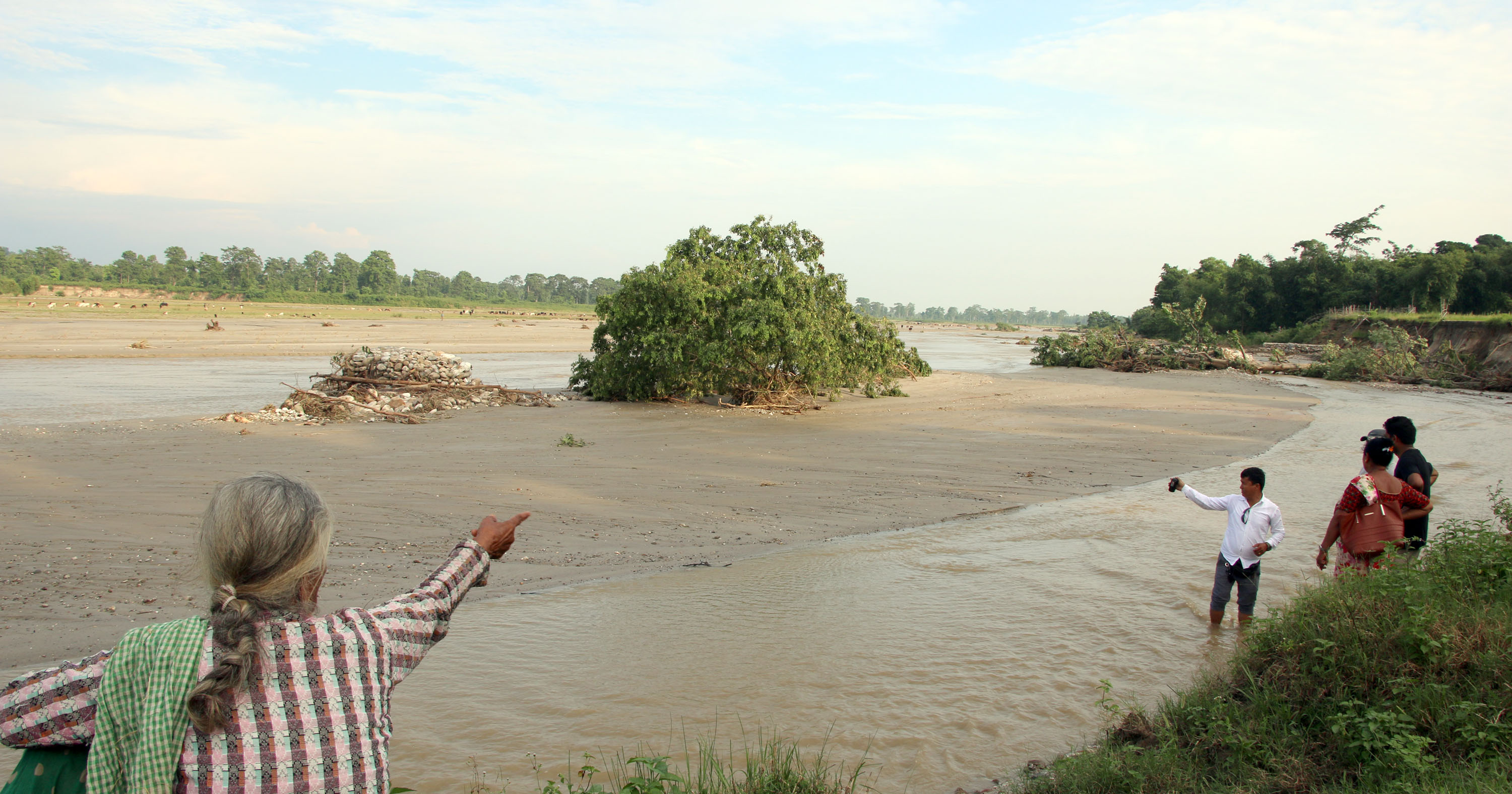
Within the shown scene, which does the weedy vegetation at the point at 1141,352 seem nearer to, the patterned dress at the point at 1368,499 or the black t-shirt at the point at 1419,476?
the black t-shirt at the point at 1419,476

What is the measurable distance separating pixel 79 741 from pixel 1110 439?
16217mm

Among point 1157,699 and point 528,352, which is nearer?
point 1157,699

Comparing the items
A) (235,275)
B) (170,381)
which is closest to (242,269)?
(235,275)

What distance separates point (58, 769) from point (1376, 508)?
6.83 m

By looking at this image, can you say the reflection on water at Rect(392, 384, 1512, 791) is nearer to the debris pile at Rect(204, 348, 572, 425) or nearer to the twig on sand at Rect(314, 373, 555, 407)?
the debris pile at Rect(204, 348, 572, 425)

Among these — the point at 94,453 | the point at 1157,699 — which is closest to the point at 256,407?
the point at 94,453

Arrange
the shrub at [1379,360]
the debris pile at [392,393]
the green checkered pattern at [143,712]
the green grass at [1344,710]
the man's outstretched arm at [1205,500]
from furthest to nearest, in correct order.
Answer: the shrub at [1379,360], the debris pile at [392,393], the man's outstretched arm at [1205,500], the green grass at [1344,710], the green checkered pattern at [143,712]

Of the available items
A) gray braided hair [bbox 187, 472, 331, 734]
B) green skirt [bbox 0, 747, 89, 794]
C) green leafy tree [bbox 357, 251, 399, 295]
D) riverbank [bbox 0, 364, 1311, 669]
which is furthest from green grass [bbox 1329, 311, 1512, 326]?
green leafy tree [bbox 357, 251, 399, 295]

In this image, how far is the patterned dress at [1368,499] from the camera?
583 cm

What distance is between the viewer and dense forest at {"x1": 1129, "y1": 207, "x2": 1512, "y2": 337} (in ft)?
145

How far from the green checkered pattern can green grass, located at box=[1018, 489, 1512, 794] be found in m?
3.60

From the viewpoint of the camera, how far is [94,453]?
1132cm

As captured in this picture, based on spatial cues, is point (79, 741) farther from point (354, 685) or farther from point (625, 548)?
point (625, 548)

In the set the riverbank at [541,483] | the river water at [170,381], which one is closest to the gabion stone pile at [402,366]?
the river water at [170,381]
